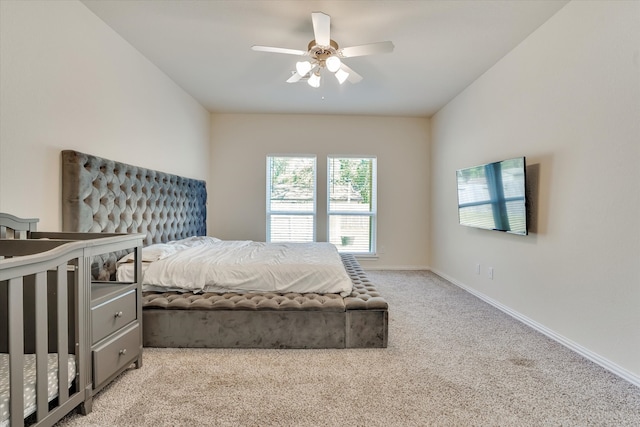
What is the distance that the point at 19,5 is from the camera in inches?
72.3

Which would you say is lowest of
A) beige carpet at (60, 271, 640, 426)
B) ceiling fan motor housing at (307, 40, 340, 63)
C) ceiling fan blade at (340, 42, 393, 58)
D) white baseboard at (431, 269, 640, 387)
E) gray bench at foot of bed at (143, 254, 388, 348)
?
beige carpet at (60, 271, 640, 426)

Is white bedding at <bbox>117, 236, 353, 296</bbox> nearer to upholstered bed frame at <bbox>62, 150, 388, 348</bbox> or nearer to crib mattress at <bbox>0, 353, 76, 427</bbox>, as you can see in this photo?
upholstered bed frame at <bbox>62, 150, 388, 348</bbox>

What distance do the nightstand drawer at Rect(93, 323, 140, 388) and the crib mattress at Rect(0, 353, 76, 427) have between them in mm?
122

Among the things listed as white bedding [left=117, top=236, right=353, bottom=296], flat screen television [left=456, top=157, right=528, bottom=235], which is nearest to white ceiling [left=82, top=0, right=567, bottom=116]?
flat screen television [left=456, top=157, right=528, bottom=235]

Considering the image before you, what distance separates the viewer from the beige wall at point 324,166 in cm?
510

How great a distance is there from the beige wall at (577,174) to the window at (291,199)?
9.18 ft

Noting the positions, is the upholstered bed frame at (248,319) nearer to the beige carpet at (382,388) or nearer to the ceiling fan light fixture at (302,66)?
the beige carpet at (382,388)

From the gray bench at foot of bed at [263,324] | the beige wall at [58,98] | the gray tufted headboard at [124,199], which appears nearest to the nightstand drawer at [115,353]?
the gray bench at foot of bed at [263,324]

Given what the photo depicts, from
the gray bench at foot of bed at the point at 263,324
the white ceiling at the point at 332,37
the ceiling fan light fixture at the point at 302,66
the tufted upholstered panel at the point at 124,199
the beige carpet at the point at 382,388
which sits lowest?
the beige carpet at the point at 382,388

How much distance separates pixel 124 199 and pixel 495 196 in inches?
146

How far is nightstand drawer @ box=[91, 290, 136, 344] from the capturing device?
164cm

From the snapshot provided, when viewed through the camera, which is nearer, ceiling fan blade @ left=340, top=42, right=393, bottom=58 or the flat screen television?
ceiling fan blade @ left=340, top=42, right=393, bottom=58

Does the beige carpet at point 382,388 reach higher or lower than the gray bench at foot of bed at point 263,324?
lower

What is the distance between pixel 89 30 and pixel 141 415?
2.86 meters
